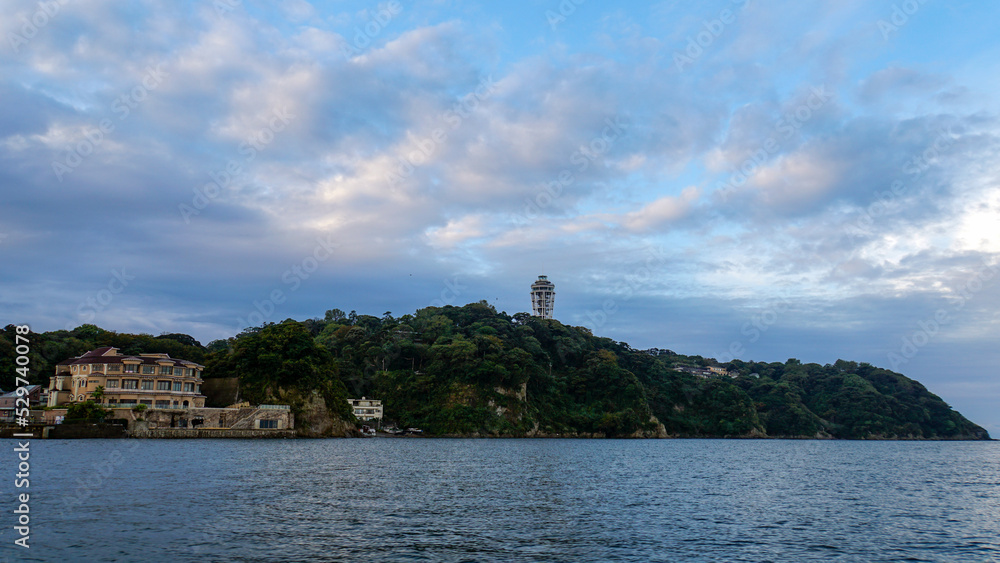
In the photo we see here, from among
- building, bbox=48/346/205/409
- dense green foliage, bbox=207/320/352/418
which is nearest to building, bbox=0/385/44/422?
building, bbox=48/346/205/409

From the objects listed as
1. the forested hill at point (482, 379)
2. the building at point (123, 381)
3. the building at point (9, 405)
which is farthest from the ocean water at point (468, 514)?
the forested hill at point (482, 379)

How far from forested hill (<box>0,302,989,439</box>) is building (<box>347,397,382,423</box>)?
12.7ft

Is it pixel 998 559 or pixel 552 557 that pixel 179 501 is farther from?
pixel 998 559

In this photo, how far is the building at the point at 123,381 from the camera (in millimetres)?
92375

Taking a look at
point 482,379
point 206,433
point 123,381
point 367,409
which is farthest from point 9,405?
point 482,379

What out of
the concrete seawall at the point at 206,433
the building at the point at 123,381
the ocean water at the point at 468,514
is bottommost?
the concrete seawall at the point at 206,433

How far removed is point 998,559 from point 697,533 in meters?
10.9

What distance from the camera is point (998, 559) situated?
79.5 ft

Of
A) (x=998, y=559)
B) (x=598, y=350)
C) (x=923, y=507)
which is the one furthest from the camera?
(x=598, y=350)

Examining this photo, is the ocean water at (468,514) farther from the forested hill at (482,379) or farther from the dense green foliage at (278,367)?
the forested hill at (482,379)

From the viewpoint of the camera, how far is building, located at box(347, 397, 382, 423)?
14200 centimetres

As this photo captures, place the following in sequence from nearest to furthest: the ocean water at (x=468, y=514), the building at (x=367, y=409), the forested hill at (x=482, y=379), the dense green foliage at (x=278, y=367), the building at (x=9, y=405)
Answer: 1. the ocean water at (x=468, y=514)
2. the building at (x=9, y=405)
3. the dense green foliage at (x=278, y=367)
4. the forested hill at (x=482, y=379)
5. the building at (x=367, y=409)

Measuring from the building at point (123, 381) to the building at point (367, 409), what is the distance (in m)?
46.4

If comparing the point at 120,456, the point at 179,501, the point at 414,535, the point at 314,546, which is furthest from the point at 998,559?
the point at 120,456
